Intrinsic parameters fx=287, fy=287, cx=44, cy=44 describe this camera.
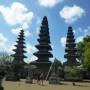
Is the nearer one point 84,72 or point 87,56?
point 87,56

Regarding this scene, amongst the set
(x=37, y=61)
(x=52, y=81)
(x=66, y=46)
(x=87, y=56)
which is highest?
(x=66, y=46)

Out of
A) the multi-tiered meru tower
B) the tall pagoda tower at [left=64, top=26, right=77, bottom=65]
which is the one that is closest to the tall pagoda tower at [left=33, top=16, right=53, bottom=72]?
the multi-tiered meru tower

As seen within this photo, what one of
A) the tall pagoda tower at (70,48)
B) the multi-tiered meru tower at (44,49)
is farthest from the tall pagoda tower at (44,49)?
the tall pagoda tower at (70,48)

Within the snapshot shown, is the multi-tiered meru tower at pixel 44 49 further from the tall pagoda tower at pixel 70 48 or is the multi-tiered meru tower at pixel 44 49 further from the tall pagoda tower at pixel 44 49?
the tall pagoda tower at pixel 70 48

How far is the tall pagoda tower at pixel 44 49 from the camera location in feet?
271

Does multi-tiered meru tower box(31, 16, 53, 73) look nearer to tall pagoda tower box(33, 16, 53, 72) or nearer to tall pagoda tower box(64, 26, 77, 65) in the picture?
tall pagoda tower box(33, 16, 53, 72)

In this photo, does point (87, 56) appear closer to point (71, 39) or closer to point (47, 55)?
point (47, 55)

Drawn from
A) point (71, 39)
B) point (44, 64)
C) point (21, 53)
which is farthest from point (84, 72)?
point (21, 53)

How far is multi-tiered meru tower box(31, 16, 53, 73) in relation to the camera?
82.6 metres

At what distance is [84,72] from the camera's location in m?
76.2

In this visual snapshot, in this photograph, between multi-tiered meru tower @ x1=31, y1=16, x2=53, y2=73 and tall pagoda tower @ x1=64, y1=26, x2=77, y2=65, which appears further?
tall pagoda tower @ x1=64, y1=26, x2=77, y2=65

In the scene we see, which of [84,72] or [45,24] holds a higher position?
[45,24]

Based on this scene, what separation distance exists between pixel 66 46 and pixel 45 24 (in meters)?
A: 10.4

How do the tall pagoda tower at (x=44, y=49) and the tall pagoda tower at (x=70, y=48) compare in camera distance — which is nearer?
the tall pagoda tower at (x=44, y=49)
